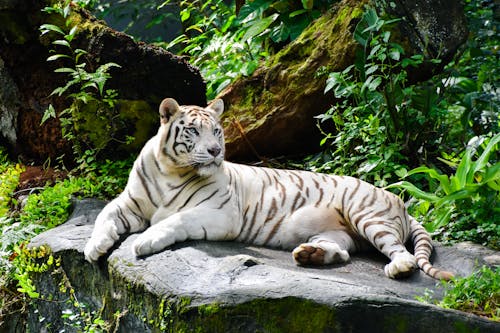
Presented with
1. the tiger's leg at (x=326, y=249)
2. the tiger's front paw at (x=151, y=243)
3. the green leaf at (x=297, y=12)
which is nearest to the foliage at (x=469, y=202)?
the tiger's leg at (x=326, y=249)

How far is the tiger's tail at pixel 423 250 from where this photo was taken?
14.8 feet

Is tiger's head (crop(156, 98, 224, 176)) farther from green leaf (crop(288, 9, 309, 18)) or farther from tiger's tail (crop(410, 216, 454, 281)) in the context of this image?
green leaf (crop(288, 9, 309, 18))

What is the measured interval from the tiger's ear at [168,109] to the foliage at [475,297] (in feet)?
7.25

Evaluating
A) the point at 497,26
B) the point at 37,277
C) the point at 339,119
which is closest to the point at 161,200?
the point at 37,277

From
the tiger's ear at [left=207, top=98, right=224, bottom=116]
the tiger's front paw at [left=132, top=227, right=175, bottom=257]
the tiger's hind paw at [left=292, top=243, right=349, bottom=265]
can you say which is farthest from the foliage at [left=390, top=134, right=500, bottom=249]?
the tiger's front paw at [left=132, top=227, right=175, bottom=257]

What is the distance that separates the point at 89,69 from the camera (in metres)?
7.50

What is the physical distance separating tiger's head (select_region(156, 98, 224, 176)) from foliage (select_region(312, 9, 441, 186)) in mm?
1801

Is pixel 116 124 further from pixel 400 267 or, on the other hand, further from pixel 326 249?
pixel 400 267

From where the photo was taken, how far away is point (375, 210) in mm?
5195

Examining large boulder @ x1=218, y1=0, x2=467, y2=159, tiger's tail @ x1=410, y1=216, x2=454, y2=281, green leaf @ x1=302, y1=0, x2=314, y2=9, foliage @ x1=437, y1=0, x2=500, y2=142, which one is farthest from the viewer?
green leaf @ x1=302, y1=0, x2=314, y2=9

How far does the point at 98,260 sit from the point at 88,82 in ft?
8.70

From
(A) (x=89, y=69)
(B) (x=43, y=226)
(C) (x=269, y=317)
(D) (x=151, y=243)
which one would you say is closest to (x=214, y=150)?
(D) (x=151, y=243)

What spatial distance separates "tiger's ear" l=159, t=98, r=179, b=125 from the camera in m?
5.25

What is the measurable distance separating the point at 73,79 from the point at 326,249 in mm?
3904
